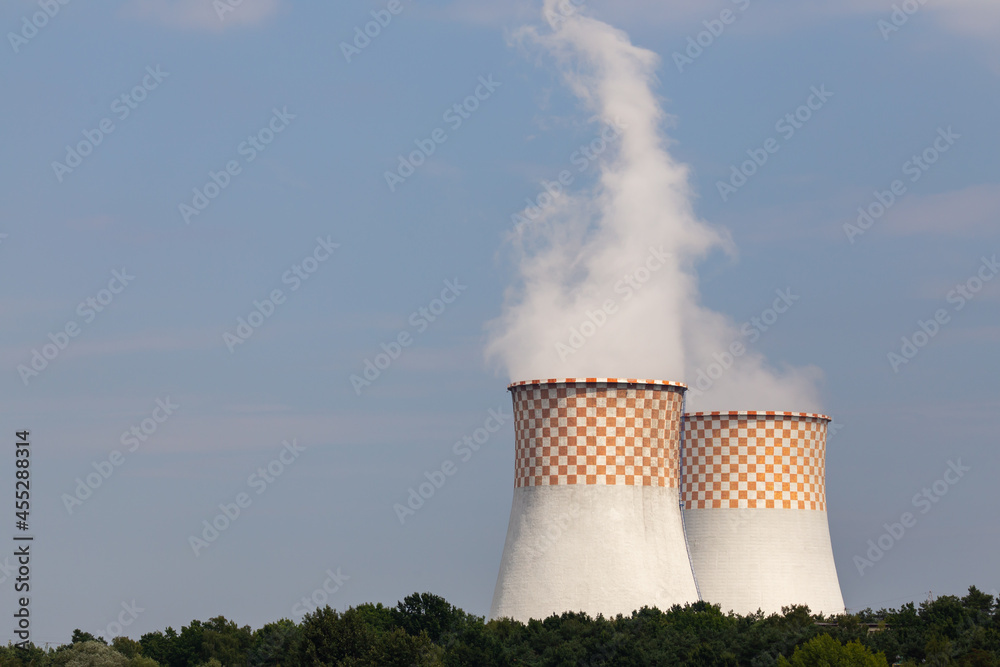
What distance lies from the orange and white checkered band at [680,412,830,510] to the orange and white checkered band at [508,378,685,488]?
22.9 ft

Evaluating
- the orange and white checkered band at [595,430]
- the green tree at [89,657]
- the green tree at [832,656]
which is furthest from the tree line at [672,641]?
the orange and white checkered band at [595,430]

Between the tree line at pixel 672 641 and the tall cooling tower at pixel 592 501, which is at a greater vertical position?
the tall cooling tower at pixel 592 501

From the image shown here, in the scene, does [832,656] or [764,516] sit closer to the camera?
[832,656]

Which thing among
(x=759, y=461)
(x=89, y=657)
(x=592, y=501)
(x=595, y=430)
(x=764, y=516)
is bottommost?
(x=89, y=657)

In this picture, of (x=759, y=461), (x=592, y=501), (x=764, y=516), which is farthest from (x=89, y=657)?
(x=759, y=461)

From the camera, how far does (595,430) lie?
32062mm

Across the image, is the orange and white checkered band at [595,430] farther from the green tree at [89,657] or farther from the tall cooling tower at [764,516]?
the green tree at [89,657]

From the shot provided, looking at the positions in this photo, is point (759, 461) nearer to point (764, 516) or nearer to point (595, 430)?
point (764, 516)

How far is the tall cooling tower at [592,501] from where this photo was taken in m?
32.0

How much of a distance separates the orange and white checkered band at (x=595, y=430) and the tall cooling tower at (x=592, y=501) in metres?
0.02

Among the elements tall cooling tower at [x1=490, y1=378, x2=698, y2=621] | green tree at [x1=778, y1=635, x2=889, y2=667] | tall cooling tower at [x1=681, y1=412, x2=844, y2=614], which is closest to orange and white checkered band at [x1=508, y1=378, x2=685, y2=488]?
tall cooling tower at [x1=490, y1=378, x2=698, y2=621]

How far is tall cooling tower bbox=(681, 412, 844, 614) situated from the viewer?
3884cm

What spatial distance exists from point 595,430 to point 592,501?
63.1 inches

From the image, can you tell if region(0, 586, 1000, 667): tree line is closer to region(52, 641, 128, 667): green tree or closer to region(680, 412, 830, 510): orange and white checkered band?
region(52, 641, 128, 667): green tree
